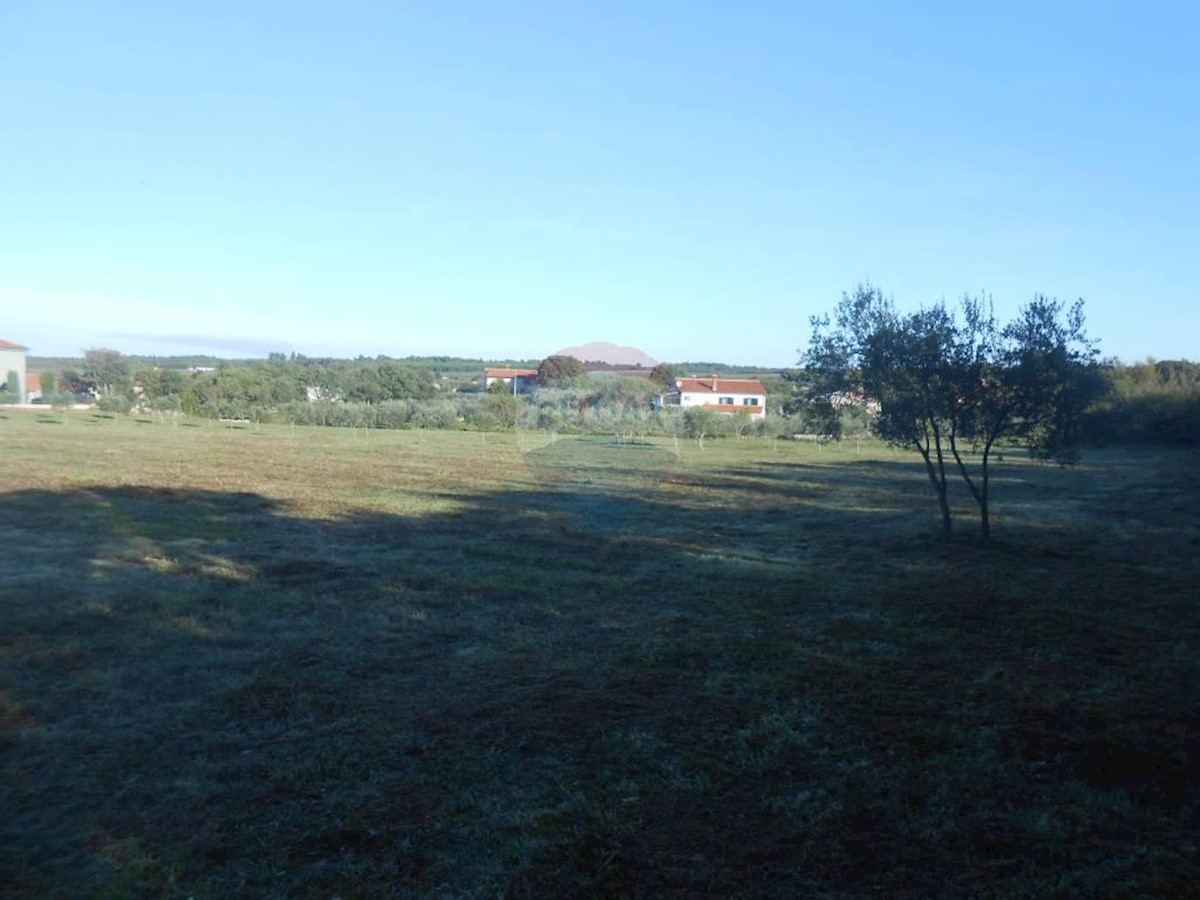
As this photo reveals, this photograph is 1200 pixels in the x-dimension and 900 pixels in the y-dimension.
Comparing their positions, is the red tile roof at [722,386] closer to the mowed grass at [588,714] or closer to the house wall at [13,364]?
the mowed grass at [588,714]

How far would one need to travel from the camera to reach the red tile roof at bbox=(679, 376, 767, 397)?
154ft

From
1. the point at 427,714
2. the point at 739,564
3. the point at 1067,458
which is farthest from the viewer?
the point at 1067,458

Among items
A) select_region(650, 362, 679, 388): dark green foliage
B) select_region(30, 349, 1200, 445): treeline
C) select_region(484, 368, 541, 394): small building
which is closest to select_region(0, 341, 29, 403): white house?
select_region(30, 349, 1200, 445): treeline

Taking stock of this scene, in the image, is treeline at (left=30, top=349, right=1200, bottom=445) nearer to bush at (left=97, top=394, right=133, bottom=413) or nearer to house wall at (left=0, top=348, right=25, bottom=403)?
bush at (left=97, top=394, right=133, bottom=413)

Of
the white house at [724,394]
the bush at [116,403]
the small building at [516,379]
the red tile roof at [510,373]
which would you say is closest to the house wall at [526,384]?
the small building at [516,379]

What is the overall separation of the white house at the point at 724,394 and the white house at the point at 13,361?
31.5 metres

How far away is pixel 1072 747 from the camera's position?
5719mm

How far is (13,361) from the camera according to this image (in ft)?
149

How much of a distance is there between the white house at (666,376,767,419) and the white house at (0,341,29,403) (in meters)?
31.5

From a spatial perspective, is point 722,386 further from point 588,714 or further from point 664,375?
point 588,714

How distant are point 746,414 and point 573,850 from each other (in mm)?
48763

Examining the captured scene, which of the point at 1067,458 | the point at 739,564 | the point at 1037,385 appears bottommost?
the point at 739,564

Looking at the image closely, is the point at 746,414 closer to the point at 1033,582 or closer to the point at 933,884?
the point at 1033,582

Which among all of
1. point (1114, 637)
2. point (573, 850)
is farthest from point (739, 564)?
point (573, 850)
